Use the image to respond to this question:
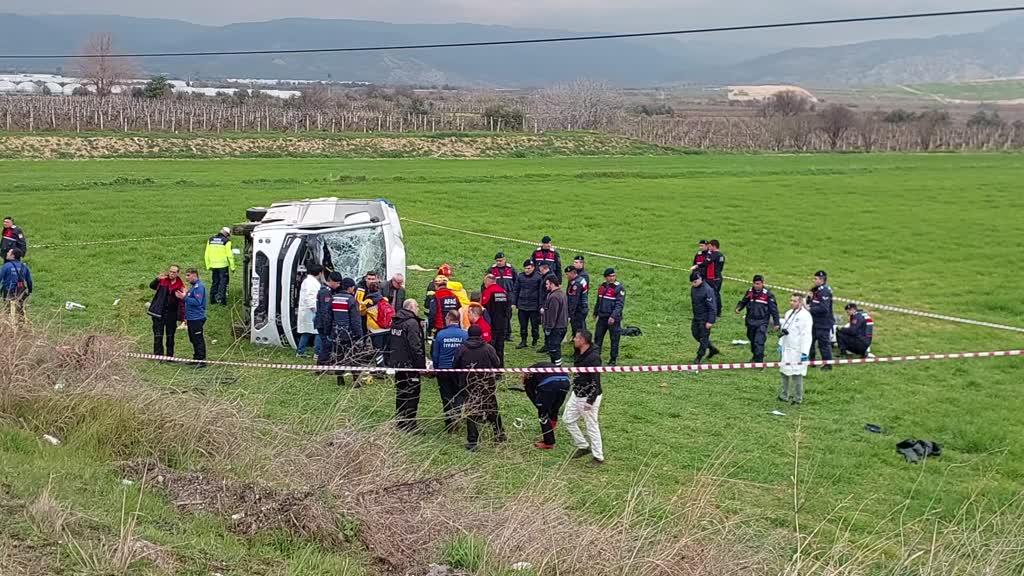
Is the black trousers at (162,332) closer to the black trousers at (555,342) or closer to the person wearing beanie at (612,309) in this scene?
the black trousers at (555,342)

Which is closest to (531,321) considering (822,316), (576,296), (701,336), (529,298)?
(529,298)

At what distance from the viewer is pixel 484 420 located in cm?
1126

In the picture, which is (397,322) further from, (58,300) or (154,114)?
(154,114)

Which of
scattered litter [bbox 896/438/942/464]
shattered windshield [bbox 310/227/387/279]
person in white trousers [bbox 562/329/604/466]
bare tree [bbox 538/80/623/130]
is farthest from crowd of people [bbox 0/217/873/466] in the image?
bare tree [bbox 538/80/623/130]

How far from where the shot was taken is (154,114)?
73438 mm

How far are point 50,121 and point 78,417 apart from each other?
63.4 m

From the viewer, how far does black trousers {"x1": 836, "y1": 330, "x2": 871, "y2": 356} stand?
55.3ft

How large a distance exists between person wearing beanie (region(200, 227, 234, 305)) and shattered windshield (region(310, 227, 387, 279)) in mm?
3550

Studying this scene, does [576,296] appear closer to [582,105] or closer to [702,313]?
[702,313]

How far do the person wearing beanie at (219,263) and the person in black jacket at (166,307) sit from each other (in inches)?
155

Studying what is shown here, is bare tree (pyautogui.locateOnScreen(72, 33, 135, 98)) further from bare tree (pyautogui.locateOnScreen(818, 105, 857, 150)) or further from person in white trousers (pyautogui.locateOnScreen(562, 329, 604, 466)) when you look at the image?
person in white trousers (pyautogui.locateOnScreen(562, 329, 604, 466))

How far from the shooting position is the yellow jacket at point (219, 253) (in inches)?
742

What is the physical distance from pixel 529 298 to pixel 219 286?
6698 mm

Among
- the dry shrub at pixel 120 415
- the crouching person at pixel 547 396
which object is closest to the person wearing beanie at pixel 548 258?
the crouching person at pixel 547 396
